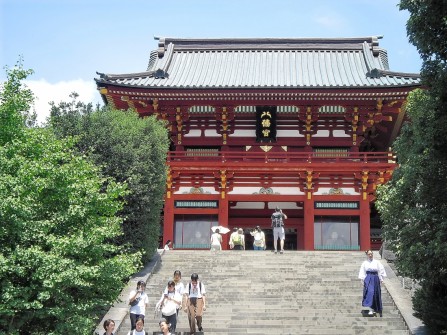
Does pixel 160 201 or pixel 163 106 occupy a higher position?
pixel 163 106

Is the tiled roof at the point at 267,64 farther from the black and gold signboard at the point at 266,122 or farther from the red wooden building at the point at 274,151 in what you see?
the black and gold signboard at the point at 266,122

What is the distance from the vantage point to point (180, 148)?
31219mm

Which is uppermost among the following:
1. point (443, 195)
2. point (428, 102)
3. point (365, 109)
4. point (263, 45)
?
point (263, 45)

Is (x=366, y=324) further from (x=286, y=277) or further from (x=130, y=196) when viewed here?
(x=130, y=196)

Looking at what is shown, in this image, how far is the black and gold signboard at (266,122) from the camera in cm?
3098

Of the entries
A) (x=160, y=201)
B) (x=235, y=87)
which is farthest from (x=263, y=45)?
(x=160, y=201)

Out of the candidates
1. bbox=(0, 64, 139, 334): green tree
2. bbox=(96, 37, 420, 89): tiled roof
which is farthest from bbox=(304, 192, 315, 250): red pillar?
bbox=(0, 64, 139, 334): green tree

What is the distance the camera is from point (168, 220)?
97.6 ft

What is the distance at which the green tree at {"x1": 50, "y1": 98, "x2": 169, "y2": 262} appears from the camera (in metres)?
21.0

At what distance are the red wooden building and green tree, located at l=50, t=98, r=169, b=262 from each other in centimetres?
699

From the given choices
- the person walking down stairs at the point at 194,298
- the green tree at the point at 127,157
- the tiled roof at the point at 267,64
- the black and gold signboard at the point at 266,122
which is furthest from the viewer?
the tiled roof at the point at 267,64

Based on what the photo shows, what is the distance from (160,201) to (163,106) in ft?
29.5

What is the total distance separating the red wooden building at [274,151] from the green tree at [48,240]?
1568cm

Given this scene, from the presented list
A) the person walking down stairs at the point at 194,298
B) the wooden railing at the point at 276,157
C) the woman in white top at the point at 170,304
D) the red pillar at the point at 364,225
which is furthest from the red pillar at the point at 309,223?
the woman in white top at the point at 170,304
